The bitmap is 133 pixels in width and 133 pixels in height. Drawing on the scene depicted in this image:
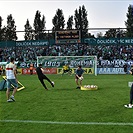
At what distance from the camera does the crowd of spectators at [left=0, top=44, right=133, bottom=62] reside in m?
39.3

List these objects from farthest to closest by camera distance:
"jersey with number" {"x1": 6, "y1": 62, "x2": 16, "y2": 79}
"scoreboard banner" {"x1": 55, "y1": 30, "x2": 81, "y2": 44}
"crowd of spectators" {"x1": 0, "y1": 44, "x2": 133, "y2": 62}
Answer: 1. "crowd of spectators" {"x1": 0, "y1": 44, "x2": 133, "y2": 62}
2. "scoreboard banner" {"x1": 55, "y1": 30, "x2": 81, "y2": 44}
3. "jersey with number" {"x1": 6, "y1": 62, "x2": 16, "y2": 79}

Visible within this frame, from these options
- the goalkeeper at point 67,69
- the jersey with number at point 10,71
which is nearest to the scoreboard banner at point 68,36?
the goalkeeper at point 67,69

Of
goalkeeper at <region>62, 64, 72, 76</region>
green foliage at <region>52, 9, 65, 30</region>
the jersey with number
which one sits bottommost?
goalkeeper at <region>62, 64, 72, 76</region>

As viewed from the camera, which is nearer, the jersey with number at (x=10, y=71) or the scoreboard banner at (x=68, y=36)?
the jersey with number at (x=10, y=71)

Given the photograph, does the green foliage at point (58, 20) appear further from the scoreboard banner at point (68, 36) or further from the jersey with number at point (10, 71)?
the jersey with number at point (10, 71)

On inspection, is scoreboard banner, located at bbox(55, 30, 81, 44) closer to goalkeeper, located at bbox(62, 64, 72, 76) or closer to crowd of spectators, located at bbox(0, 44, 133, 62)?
goalkeeper, located at bbox(62, 64, 72, 76)

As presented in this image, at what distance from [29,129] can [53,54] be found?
33.8 meters

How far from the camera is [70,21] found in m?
67.1

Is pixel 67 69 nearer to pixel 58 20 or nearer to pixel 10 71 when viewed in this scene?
pixel 10 71

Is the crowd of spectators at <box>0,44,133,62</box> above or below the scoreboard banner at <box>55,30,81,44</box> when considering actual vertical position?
below

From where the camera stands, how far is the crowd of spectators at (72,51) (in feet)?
129

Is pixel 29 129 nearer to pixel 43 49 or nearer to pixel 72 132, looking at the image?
pixel 72 132

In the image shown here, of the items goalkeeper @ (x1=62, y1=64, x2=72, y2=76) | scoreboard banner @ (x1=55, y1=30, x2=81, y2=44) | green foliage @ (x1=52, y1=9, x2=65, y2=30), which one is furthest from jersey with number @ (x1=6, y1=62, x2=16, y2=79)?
green foliage @ (x1=52, y1=9, x2=65, y2=30)

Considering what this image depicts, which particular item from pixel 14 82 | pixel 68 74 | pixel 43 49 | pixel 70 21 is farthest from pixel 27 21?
pixel 14 82
